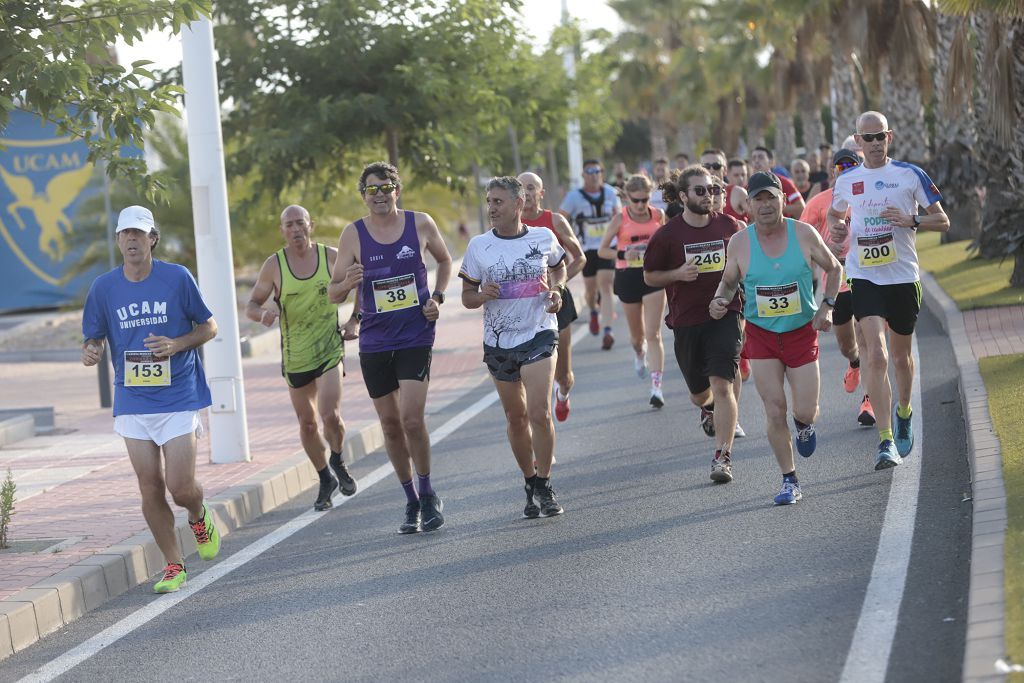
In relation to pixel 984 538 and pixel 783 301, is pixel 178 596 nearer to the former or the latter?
pixel 783 301

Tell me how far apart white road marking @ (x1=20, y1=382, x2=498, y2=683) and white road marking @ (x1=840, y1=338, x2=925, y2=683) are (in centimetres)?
334

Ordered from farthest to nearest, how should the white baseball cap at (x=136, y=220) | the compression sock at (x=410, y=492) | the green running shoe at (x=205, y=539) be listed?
the compression sock at (x=410, y=492) < the green running shoe at (x=205, y=539) < the white baseball cap at (x=136, y=220)

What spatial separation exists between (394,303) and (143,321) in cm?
158

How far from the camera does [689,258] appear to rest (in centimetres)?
1007

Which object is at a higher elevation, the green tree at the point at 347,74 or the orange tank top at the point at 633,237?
the green tree at the point at 347,74

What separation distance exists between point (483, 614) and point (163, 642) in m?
1.45

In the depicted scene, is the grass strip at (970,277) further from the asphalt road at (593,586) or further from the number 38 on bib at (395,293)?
the number 38 on bib at (395,293)

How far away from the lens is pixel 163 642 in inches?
278

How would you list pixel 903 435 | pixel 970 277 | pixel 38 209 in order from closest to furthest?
pixel 903 435
pixel 970 277
pixel 38 209

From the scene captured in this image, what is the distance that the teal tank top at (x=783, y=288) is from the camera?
8.83 meters

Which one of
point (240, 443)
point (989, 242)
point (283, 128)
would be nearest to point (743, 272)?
point (240, 443)

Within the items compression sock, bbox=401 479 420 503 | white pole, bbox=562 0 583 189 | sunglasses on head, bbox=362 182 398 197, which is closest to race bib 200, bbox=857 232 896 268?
sunglasses on head, bbox=362 182 398 197

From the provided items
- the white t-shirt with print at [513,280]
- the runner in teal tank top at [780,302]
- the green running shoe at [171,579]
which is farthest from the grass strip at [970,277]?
the green running shoe at [171,579]

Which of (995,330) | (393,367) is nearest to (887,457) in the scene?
(393,367)
